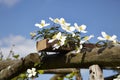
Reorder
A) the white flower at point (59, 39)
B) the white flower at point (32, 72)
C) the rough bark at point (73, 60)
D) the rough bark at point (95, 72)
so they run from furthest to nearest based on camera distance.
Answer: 1. the white flower at point (32, 72)
2. the white flower at point (59, 39)
3. the rough bark at point (95, 72)
4. the rough bark at point (73, 60)

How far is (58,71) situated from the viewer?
7.47 metres

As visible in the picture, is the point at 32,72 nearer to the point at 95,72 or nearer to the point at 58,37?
the point at 58,37

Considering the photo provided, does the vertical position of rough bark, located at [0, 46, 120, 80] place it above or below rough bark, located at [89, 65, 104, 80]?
above

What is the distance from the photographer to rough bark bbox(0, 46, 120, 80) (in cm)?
381

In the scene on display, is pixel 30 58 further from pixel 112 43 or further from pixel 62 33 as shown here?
pixel 112 43

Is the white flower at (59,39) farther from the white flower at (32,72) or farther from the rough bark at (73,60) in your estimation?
the white flower at (32,72)

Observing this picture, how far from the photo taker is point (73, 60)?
4.18 m

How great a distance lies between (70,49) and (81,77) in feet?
10.6

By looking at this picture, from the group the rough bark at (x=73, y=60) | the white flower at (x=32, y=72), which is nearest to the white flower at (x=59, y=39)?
the rough bark at (x=73, y=60)

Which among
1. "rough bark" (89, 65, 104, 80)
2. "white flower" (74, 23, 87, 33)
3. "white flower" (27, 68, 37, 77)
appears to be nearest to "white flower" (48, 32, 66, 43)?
"white flower" (74, 23, 87, 33)

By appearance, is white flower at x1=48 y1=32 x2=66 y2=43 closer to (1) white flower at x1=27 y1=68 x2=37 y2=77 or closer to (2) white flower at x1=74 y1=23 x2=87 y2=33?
(2) white flower at x1=74 y1=23 x2=87 y2=33

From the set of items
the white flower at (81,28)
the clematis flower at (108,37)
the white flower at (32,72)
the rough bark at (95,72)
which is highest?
the white flower at (81,28)

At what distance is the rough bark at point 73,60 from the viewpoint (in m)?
3.81

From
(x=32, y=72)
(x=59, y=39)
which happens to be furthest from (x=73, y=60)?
(x=32, y=72)
